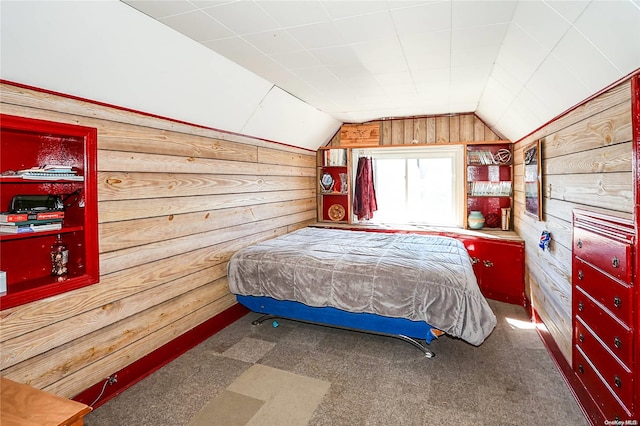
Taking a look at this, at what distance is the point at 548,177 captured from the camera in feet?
9.61

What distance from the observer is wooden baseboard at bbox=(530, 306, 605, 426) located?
1.92 m

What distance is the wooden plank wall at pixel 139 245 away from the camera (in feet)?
6.39

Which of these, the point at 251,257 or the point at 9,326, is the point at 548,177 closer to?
the point at 251,257

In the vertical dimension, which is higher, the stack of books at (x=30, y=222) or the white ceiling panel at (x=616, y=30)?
the white ceiling panel at (x=616, y=30)

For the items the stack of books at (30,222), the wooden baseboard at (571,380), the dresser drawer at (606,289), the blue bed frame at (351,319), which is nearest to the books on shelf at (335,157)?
the blue bed frame at (351,319)

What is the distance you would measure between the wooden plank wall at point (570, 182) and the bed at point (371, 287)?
0.64 m

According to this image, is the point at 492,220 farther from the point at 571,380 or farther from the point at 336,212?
the point at 571,380

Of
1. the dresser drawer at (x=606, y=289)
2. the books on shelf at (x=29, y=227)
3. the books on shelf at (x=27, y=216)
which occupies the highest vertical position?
the books on shelf at (x=27, y=216)

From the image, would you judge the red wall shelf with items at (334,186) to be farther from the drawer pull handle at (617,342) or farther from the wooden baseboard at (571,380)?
the drawer pull handle at (617,342)

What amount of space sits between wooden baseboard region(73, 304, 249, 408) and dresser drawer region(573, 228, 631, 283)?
Answer: 2.98 metres

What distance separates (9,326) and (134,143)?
132 cm

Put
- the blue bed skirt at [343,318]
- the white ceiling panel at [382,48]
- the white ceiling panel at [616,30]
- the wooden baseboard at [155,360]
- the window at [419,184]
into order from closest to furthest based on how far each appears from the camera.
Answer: the white ceiling panel at [616,30]
the white ceiling panel at [382,48]
the wooden baseboard at [155,360]
the blue bed skirt at [343,318]
the window at [419,184]

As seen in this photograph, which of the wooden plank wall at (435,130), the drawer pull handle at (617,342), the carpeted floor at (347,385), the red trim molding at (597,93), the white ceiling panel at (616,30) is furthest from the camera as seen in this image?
the wooden plank wall at (435,130)

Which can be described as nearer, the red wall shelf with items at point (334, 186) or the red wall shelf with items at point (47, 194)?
the red wall shelf with items at point (47, 194)
